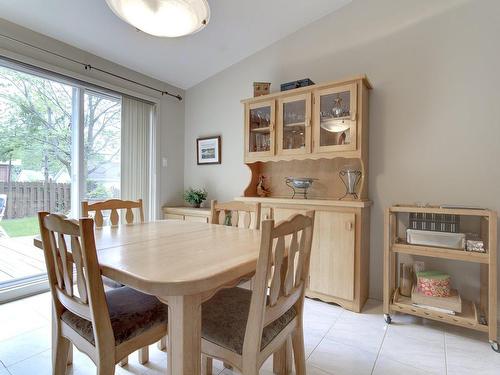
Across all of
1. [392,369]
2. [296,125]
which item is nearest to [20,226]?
[296,125]

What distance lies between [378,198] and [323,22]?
1746 mm

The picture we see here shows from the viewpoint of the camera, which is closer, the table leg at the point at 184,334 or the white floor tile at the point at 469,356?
the table leg at the point at 184,334

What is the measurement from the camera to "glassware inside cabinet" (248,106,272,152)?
2592 mm

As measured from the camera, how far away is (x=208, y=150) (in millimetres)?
3340

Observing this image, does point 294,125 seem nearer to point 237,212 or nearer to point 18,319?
point 237,212

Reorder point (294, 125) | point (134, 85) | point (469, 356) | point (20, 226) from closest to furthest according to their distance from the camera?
point (469, 356)
point (20, 226)
point (294, 125)
point (134, 85)

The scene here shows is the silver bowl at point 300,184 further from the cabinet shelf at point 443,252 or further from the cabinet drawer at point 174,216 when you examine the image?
the cabinet drawer at point 174,216

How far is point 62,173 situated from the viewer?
2.56 metres

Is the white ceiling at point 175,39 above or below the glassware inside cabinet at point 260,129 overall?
above

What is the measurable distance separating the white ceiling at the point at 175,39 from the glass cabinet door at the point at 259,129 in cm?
73

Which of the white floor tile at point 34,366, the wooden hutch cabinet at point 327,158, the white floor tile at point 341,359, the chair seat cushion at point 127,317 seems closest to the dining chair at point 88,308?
the chair seat cushion at point 127,317

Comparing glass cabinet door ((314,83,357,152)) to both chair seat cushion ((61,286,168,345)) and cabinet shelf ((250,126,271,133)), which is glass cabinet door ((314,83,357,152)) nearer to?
cabinet shelf ((250,126,271,133))

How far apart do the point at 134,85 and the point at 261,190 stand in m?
1.84

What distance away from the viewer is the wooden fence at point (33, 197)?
89.0 inches
